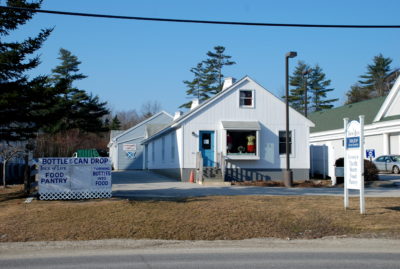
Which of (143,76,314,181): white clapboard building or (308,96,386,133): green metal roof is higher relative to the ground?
(308,96,386,133): green metal roof

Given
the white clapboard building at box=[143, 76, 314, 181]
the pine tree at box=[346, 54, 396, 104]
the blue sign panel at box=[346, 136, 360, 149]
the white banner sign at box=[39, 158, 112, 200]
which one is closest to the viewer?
the blue sign panel at box=[346, 136, 360, 149]

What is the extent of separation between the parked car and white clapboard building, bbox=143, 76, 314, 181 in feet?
37.6

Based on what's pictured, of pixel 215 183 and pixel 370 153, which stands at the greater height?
pixel 370 153

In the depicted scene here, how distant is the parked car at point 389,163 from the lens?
36.2 metres

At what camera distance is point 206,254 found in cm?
1041

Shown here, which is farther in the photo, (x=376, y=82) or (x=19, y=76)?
(x=376, y=82)

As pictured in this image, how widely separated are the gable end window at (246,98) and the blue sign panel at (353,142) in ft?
42.5

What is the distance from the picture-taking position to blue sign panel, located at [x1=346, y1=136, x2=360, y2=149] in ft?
48.5

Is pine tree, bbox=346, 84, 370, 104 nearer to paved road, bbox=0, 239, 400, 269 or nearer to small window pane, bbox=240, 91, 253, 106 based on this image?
small window pane, bbox=240, 91, 253, 106

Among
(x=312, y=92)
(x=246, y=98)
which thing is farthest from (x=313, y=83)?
(x=246, y=98)

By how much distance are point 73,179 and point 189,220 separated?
208 inches

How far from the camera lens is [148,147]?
42938 mm

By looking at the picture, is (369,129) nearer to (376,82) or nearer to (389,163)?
(389,163)

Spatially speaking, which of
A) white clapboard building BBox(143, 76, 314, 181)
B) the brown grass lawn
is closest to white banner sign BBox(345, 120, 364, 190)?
the brown grass lawn
